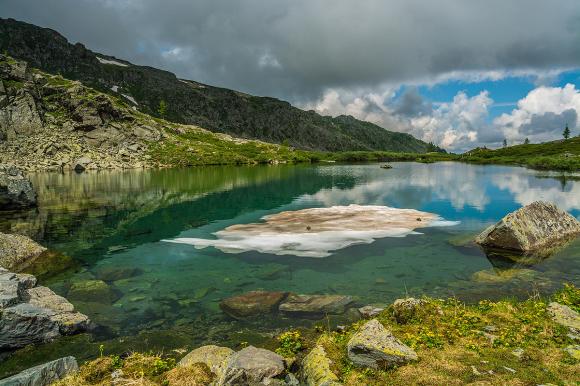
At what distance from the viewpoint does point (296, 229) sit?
123 feet

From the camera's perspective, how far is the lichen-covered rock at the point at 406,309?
15.3 m

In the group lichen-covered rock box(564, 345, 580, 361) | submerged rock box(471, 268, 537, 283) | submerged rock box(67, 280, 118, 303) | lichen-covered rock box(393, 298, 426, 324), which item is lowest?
submerged rock box(67, 280, 118, 303)

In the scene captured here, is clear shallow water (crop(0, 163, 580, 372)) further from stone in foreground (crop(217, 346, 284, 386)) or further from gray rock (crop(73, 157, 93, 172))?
gray rock (crop(73, 157, 93, 172))

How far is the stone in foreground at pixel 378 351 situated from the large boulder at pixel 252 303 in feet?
24.3

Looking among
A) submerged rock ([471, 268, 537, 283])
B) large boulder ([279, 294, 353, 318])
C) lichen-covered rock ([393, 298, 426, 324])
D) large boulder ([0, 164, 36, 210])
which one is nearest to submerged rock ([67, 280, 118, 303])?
large boulder ([279, 294, 353, 318])

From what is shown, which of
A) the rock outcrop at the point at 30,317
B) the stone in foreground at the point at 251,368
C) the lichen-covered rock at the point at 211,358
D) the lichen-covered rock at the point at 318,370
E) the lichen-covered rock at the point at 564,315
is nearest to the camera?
the lichen-covered rock at the point at 318,370

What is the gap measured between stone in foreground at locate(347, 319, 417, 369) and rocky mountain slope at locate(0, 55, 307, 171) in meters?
145

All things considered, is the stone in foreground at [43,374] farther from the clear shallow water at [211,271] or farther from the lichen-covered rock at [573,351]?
the lichen-covered rock at [573,351]

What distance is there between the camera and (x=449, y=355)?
39.2 feet

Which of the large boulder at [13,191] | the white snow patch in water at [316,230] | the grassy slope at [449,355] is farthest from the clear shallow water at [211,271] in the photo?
the large boulder at [13,191]

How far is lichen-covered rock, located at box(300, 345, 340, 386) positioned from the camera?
35.2ft

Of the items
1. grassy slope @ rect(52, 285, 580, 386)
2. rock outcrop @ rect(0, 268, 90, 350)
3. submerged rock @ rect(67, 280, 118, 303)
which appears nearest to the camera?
grassy slope @ rect(52, 285, 580, 386)

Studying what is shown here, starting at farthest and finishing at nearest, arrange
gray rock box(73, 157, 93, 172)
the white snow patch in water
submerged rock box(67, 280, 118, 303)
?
gray rock box(73, 157, 93, 172) < the white snow patch in water < submerged rock box(67, 280, 118, 303)

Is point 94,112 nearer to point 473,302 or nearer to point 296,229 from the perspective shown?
point 296,229
